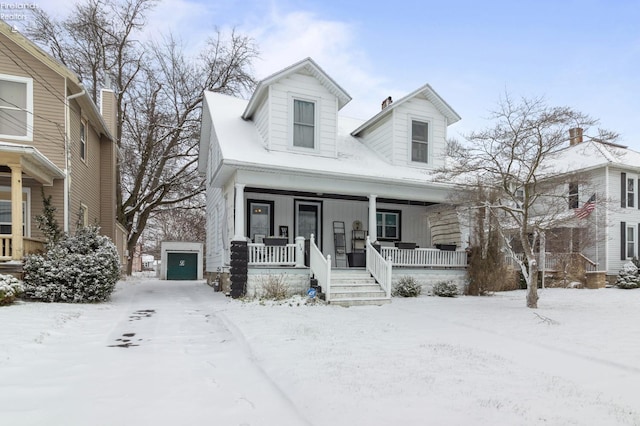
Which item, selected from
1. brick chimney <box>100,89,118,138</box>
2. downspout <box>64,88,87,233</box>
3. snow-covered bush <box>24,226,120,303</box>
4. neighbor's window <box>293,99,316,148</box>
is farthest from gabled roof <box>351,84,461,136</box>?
brick chimney <box>100,89,118,138</box>

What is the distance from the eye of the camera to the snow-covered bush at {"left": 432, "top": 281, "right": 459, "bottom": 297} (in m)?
11.8

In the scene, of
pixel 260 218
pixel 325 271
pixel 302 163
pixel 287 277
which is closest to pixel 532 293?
pixel 325 271

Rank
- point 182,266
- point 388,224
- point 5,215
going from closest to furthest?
point 5,215, point 388,224, point 182,266

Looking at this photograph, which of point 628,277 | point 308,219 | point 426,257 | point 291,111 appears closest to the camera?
point 291,111

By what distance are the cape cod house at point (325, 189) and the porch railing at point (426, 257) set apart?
33mm

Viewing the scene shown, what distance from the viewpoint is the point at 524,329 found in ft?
22.0

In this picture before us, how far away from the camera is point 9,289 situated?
790 cm

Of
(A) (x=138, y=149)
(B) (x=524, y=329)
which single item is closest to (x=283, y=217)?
(B) (x=524, y=329)

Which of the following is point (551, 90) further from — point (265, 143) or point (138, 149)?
point (138, 149)

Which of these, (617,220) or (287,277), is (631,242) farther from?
(287,277)

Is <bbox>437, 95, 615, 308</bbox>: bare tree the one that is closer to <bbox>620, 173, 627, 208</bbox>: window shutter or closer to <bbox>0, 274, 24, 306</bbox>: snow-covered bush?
<bbox>0, 274, 24, 306</bbox>: snow-covered bush

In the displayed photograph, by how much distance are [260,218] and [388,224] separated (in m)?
4.64

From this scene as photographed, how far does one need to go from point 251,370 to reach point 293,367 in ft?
1.44

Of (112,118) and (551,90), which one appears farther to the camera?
(112,118)
